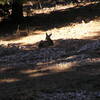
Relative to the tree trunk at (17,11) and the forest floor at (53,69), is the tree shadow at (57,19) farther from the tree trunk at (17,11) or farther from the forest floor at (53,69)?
the forest floor at (53,69)

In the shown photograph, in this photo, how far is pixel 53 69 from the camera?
12.3m

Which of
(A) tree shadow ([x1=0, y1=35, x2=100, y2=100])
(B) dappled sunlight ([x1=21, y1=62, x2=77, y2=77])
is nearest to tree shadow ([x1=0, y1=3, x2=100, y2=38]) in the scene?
(A) tree shadow ([x1=0, y1=35, x2=100, y2=100])

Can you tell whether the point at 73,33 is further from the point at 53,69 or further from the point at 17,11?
the point at 53,69

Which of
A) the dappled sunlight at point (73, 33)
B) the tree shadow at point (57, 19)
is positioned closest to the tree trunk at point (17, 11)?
the tree shadow at point (57, 19)

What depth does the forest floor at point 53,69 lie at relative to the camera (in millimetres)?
9164

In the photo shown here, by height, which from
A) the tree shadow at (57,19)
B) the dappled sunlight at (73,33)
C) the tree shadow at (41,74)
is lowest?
the tree shadow at (41,74)

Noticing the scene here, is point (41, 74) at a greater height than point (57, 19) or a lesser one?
lesser

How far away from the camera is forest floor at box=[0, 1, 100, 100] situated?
30.1 ft

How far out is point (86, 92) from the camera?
8953 millimetres

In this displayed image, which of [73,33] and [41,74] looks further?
[73,33]

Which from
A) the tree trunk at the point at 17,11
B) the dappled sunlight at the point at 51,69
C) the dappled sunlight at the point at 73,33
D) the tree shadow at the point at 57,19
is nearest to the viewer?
the dappled sunlight at the point at 51,69

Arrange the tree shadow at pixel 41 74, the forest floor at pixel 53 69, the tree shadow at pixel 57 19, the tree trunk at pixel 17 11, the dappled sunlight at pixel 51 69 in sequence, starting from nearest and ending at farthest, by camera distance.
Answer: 1. the forest floor at pixel 53 69
2. the tree shadow at pixel 41 74
3. the dappled sunlight at pixel 51 69
4. the tree shadow at pixel 57 19
5. the tree trunk at pixel 17 11

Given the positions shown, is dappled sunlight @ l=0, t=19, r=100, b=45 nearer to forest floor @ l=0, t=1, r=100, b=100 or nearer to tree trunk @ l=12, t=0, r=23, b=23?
forest floor @ l=0, t=1, r=100, b=100

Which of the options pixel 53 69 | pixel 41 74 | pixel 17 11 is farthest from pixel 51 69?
pixel 17 11
